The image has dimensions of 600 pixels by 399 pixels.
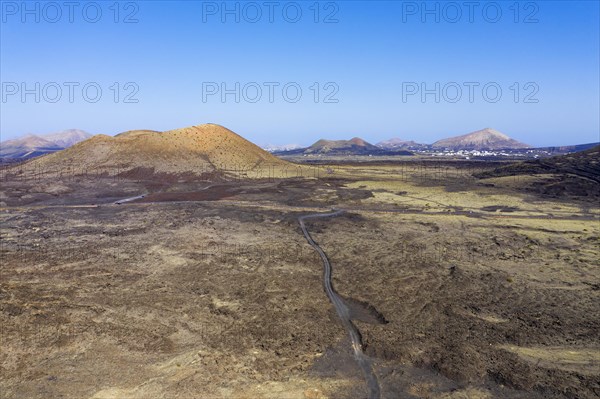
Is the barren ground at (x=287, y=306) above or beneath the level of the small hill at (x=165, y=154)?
beneath

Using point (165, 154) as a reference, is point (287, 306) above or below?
below

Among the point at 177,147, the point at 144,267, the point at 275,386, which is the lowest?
the point at 275,386

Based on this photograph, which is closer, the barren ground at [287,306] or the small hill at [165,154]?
the barren ground at [287,306]

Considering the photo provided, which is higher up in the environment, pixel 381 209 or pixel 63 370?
pixel 381 209

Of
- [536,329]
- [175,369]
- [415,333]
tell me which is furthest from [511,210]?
[175,369]

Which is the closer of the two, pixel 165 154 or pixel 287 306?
pixel 287 306

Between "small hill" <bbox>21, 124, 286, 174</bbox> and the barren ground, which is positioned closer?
the barren ground

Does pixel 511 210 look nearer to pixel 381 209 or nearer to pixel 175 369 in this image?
pixel 381 209

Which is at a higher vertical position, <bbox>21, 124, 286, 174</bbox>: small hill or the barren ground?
<bbox>21, 124, 286, 174</bbox>: small hill
